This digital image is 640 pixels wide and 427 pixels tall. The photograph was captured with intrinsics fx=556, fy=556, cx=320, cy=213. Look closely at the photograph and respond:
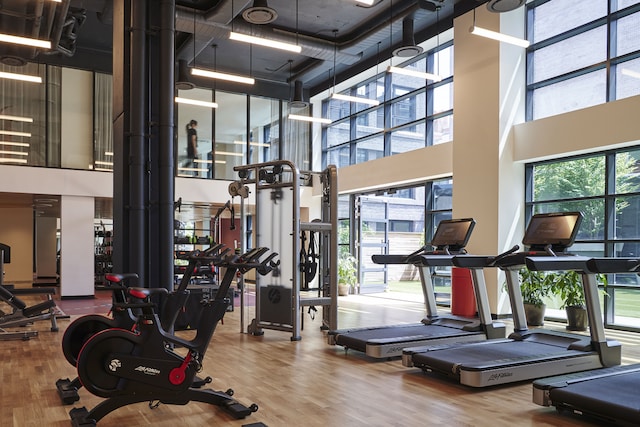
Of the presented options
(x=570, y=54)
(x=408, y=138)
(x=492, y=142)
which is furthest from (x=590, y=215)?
(x=408, y=138)

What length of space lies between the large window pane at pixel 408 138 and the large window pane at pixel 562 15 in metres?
2.93

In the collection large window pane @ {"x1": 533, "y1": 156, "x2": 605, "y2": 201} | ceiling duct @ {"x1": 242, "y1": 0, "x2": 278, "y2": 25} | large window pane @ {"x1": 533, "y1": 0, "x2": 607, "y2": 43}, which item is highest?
large window pane @ {"x1": 533, "y1": 0, "x2": 607, "y2": 43}

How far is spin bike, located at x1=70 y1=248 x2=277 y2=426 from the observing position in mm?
3488

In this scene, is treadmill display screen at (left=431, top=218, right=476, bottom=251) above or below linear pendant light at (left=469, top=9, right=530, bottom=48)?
below

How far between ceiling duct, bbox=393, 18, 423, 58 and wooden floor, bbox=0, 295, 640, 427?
5.12 metres

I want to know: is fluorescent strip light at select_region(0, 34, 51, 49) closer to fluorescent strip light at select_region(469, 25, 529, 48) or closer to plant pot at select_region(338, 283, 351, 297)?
fluorescent strip light at select_region(469, 25, 529, 48)

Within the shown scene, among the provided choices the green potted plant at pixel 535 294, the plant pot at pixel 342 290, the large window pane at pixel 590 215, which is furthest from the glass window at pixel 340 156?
the green potted plant at pixel 535 294

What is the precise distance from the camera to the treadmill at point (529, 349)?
456 cm

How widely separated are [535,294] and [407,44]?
447cm

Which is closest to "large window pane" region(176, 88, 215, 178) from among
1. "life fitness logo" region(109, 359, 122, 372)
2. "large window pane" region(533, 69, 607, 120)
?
"large window pane" region(533, 69, 607, 120)

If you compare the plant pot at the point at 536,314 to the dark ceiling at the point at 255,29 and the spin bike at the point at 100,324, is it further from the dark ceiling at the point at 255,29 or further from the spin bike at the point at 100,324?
the spin bike at the point at 100,324

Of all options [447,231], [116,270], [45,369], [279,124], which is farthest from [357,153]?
[45,369]

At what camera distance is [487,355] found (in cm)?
496

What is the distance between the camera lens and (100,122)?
12.7 m
